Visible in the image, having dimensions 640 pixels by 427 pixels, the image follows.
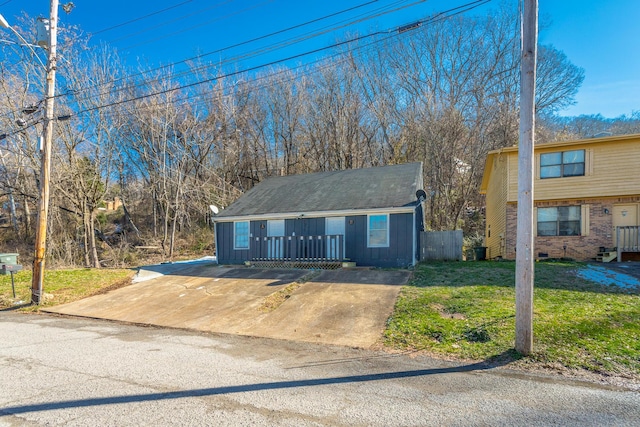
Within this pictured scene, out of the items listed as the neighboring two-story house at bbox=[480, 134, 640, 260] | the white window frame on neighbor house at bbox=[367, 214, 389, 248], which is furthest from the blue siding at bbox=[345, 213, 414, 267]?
the neighboring two-story house at bbox=[480, 134, 640, 260]

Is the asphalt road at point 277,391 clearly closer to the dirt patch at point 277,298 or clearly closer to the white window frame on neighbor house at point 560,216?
the dirt patch at point 277,298

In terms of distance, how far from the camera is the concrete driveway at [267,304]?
684 centimetres

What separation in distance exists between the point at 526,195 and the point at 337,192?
9715 mm

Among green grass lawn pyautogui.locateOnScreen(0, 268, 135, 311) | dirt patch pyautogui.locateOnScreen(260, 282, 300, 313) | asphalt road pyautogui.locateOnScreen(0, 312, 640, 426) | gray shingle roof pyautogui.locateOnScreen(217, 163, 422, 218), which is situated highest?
gray shingle roof pyautogui.locateOnScreen(217, 163, 422, 218)

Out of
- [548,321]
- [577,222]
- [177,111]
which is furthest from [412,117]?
[548,321]

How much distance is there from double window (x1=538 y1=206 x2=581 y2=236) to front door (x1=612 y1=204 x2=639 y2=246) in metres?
1.13

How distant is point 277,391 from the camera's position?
12.5 feet

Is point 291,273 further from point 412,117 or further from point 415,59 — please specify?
point 415,59

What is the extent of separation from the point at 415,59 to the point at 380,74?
252 centimetres

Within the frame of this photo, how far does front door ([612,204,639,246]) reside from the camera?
42.8ft

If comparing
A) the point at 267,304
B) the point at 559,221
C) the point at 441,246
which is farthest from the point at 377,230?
the point at 559,221

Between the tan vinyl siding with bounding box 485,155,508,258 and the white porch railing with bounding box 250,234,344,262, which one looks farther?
the tan vinyl siding with bounding box 485,155,508,258

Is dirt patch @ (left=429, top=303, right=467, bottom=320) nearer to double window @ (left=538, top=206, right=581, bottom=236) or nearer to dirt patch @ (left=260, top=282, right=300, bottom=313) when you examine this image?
dirt patch @ (left=260, top=282, right=300, bottom=313)

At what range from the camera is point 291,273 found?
471 inches
